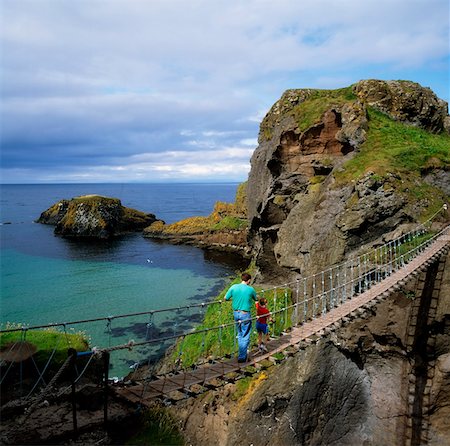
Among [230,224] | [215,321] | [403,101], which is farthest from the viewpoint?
[230,224]

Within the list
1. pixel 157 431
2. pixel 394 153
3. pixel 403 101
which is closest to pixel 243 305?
pixel 157 431

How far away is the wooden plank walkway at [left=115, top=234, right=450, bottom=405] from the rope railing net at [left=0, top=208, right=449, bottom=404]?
381 millimetres

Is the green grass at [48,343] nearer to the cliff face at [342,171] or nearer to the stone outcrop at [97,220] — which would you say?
the cliff face at [342,171]

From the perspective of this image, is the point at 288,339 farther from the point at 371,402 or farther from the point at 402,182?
the point at 402,182

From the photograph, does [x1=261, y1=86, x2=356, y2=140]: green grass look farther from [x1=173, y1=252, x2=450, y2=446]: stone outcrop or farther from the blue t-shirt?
the blue t-shirt

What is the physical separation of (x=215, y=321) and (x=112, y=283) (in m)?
17.5

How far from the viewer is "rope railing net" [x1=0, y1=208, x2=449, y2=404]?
10.5m

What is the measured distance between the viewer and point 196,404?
49.5ft

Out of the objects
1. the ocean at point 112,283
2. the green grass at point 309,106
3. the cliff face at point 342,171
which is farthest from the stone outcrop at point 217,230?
the cliff face at point 342,171

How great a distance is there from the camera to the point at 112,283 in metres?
35.7

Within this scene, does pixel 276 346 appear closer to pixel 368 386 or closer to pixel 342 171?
pixel 368 386

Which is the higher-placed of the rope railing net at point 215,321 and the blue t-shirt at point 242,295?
the blue t-shirt at point 242,295

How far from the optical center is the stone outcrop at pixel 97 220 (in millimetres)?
60688

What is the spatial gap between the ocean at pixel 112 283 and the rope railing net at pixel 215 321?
0.28 meters
